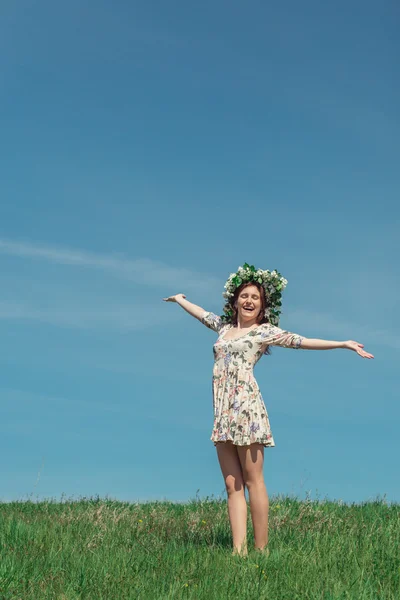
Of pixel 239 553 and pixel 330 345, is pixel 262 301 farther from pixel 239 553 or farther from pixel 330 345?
pixel 239 553

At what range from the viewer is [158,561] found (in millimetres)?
7797

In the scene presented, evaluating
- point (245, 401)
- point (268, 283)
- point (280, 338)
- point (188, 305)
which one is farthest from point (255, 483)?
point (188, 305)

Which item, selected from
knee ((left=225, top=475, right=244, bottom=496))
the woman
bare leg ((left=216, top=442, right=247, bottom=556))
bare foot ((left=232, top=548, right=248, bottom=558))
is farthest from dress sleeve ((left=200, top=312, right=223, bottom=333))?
bare foot ((left=232, top=548, right=248, bottom=558))

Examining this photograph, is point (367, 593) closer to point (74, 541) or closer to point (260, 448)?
point (260, 448)

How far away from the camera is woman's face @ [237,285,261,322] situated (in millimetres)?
8789

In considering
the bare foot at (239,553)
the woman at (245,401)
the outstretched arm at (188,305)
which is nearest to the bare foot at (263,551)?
the woman at (245,401)

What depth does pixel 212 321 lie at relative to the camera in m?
9.34

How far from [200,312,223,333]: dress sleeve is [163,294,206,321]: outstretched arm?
0.26 ft

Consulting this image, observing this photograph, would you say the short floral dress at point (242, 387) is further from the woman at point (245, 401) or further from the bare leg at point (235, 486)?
the bare leg at point (235, 486)

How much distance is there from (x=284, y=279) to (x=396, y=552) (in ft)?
11.1

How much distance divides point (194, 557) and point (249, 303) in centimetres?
291

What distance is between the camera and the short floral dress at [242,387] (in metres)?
8.20

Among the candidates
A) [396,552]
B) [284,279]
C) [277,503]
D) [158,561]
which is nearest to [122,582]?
[158,561]

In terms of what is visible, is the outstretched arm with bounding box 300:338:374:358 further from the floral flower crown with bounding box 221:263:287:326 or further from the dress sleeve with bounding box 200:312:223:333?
the dress sleeve with bounding box 200:312:223:333
